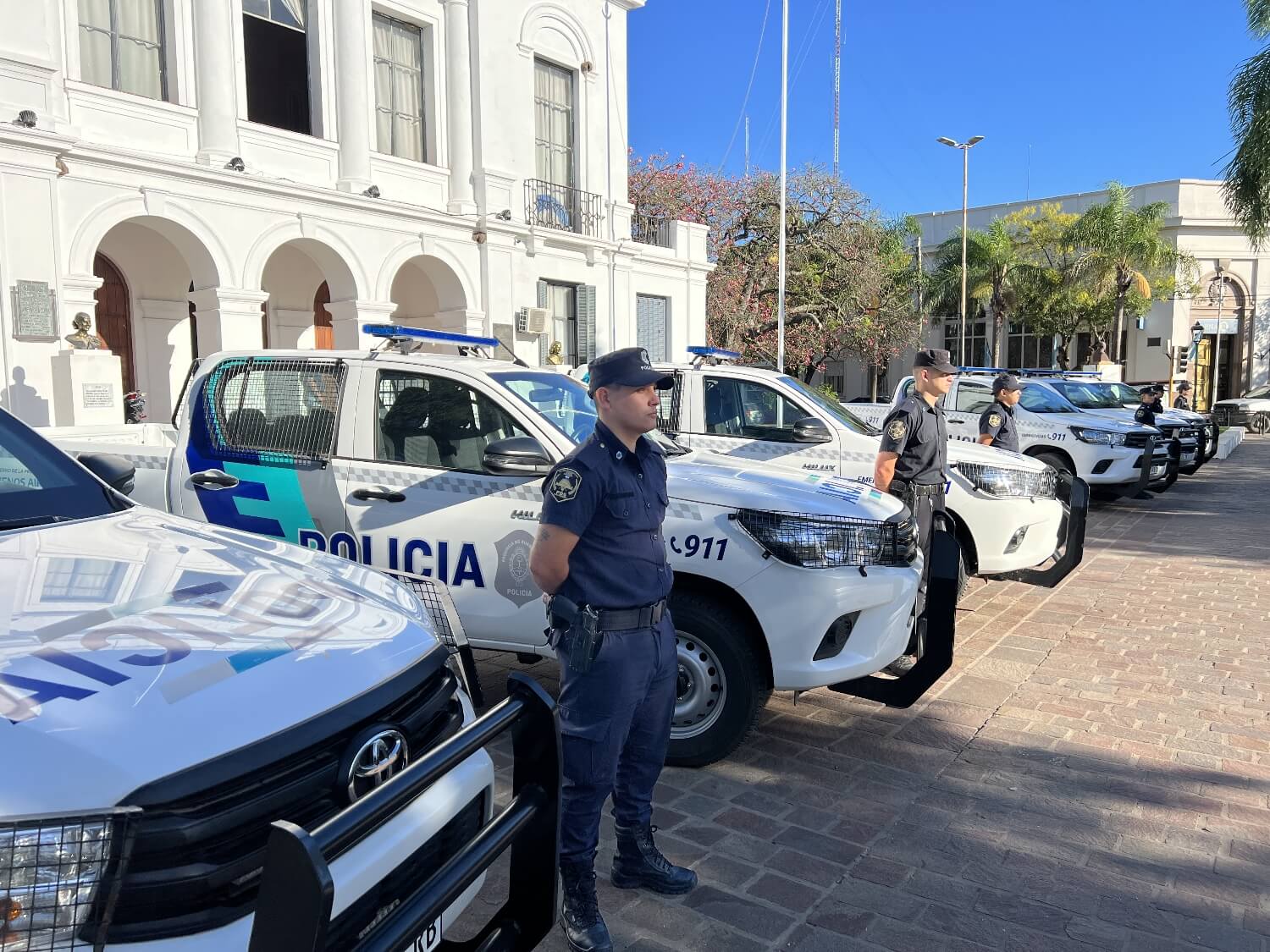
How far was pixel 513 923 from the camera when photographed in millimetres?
2229

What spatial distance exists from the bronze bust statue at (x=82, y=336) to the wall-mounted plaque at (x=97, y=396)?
49cm

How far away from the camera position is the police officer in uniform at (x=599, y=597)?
2.85 meters

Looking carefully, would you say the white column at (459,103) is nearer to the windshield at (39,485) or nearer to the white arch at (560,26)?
the white arch at (560,26)

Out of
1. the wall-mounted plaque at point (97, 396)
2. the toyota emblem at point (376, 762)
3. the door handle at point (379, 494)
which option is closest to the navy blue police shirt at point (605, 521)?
the toyota emblem at point (376, 762)

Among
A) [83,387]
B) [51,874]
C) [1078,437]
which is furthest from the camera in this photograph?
[1078,437]

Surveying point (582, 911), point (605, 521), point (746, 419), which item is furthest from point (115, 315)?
point (582, 911)

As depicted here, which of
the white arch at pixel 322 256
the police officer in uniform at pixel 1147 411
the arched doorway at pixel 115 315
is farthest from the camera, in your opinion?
the arched doorway at pixel 115 315

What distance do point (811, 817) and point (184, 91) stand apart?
13139mm

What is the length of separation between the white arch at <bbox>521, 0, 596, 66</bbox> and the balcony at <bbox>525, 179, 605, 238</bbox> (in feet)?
8.05

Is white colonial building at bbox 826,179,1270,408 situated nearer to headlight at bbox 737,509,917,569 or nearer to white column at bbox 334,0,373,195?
white column at bbox 334,0,373,195

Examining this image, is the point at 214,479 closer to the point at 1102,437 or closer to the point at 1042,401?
the point at 1102,437

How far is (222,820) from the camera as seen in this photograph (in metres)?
1.72

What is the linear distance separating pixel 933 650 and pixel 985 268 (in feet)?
123

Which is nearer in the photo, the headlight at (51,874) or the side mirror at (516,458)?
the headlight at (51,874)
